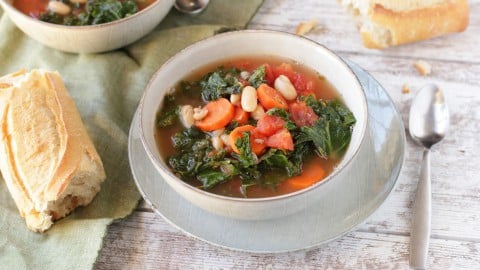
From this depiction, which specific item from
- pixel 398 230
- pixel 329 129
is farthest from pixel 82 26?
pixel 398 230

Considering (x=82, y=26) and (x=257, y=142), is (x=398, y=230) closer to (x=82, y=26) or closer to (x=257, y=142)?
(x=257, y=142)

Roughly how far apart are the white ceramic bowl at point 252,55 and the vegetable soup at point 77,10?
0.75 meters

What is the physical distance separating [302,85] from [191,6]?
3.75 feet

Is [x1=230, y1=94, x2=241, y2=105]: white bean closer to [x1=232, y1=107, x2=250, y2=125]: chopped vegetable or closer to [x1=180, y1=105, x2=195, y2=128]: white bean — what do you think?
[x1=232, y1=107, x2=250, y2=125]: chopped vegetable

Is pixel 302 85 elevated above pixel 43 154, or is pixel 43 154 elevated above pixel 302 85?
pixel 302 85

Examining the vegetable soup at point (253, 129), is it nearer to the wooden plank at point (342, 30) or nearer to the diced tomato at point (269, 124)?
the diced tomato at point (269, 124)

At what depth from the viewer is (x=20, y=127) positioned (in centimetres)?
237

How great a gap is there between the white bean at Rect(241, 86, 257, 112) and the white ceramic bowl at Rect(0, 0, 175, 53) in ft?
2.86

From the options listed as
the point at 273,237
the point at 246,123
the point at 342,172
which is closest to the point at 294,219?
the point at 273,237

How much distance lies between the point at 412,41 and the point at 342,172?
1.32 metres

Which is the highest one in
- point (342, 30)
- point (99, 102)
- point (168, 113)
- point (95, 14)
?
point (342, 30)

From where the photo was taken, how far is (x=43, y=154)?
2305 mm

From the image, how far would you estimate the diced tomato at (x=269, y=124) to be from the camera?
222 cm

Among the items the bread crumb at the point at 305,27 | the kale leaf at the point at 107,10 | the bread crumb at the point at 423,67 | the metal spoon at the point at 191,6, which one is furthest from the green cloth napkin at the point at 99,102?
the bread crumb at the point at 423,67
